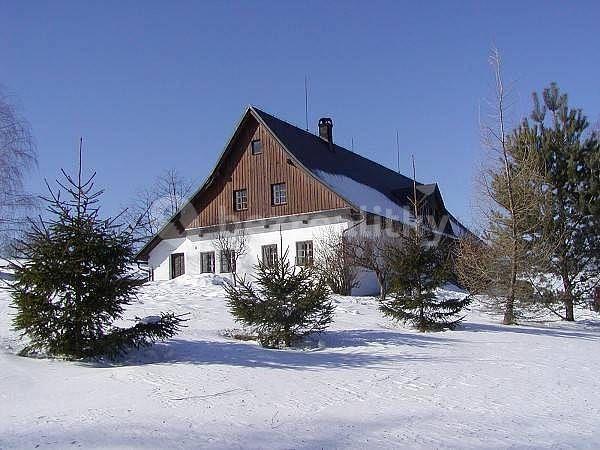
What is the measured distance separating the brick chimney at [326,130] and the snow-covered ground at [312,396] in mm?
20813

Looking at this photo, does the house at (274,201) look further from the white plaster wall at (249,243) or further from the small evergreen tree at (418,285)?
the small evergreen tree at (418,285)

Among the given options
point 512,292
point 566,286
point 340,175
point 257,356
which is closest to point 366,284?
point 340,175

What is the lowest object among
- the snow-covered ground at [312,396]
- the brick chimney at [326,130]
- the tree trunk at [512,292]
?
the snow-covered ground at [312,396]

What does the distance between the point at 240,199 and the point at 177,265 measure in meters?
5.07

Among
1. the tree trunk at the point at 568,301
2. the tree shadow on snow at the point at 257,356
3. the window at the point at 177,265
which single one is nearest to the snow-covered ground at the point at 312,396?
the tree shadow on snow at the point at 257,356

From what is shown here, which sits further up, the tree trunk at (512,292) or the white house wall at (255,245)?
the white house wall at (255,245)

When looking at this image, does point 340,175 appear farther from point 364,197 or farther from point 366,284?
point 366,284

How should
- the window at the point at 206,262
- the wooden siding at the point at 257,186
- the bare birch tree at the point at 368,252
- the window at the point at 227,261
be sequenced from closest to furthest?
the bare birch tree at the point at 368,252
the wooden siding at the point at 257,186
the window at the point at 227,261
the window at the point at 206,262

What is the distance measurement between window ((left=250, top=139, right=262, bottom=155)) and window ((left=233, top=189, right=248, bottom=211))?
189cm

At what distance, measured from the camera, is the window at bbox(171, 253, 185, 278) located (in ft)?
98.0

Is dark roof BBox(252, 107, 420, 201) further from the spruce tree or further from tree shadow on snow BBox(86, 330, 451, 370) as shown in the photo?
tree shadow on snow BBox(86, 330, 451, 370)

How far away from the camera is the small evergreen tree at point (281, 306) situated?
34.6ft

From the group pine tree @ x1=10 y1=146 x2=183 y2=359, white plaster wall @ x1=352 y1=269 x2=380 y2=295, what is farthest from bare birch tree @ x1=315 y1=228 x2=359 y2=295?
pine tree @ x1=10 y1=146 x2=183 y2=359

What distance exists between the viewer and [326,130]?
102ft
